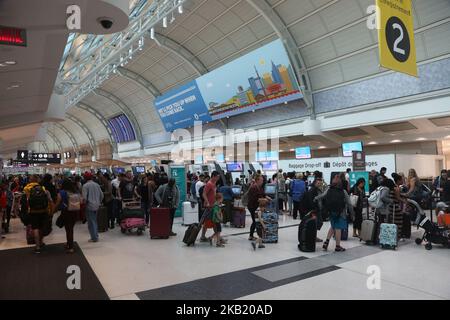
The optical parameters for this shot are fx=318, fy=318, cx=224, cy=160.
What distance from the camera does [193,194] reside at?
39.9 feet

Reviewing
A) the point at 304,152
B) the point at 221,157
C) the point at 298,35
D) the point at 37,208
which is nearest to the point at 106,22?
the point at 37,208

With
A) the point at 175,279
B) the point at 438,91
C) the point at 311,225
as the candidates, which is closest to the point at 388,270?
the point at 311,225

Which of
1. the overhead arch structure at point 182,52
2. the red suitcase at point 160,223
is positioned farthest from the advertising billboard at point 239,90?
the red suitcase at point 160,223

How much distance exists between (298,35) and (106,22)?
14326 mm

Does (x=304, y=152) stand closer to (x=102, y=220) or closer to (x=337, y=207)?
(x=337, y=207)

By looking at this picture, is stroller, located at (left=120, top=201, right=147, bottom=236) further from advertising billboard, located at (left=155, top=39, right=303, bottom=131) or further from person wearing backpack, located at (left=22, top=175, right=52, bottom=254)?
advertising billboard, located at (left=155, top=39, right=303, bottom=131)

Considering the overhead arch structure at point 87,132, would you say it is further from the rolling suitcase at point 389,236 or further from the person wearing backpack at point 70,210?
the rolling suitcase at point 389,236

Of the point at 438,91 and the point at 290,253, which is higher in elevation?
the point at 438,91

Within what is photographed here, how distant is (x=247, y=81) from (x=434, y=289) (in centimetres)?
1659

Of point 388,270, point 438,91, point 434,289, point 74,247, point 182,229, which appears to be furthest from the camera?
point 438,91

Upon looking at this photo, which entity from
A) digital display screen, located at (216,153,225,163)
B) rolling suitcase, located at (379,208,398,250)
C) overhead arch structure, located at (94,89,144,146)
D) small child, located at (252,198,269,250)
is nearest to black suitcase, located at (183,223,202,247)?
small child, located at (252,198,269,250)

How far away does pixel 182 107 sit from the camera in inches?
991

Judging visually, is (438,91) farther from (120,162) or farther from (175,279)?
(120,162)

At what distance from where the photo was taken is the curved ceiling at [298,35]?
1312cm
